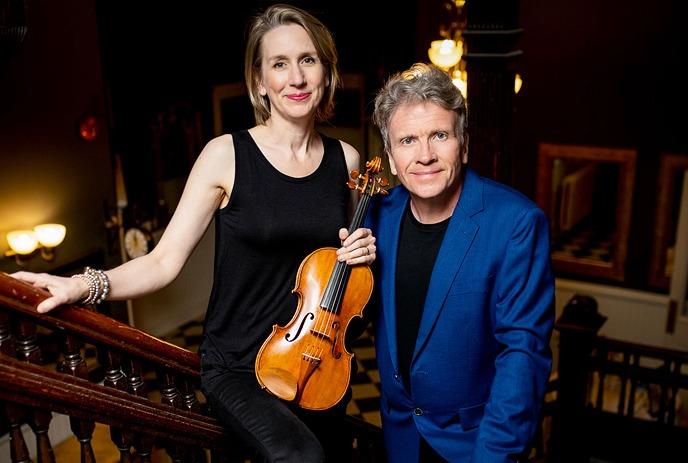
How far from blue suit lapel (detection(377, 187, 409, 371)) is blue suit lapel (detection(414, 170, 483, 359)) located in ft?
0.33

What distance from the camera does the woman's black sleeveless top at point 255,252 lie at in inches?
75.9

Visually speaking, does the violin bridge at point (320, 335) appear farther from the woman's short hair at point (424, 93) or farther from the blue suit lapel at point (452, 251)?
the woman's short hair at point (424, 93)

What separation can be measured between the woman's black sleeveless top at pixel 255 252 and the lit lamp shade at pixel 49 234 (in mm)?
4242

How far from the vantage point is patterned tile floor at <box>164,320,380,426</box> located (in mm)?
6477

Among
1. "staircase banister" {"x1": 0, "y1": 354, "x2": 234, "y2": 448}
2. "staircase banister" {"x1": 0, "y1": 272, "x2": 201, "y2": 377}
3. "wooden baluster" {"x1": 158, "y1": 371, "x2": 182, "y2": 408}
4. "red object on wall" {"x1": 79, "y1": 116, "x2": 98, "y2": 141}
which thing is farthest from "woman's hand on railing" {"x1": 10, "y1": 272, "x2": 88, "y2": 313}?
"red object on wall" {"x1": 79, "y1": 116, "x2": 98, "y2": 141}

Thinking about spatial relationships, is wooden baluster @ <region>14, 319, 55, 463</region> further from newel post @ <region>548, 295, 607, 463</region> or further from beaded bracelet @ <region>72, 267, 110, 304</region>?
newel post @ <region>548, 295, 607, 463</region>

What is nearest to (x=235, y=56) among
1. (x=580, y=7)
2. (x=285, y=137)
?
(x=580, y=7)

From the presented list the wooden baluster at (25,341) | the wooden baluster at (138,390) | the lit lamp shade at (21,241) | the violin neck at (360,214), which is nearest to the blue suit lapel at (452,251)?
the violin neck at (360,214)

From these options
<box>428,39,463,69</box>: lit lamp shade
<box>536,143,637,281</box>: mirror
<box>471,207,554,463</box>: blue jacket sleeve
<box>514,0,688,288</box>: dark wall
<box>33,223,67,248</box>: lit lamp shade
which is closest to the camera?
<box>471,207,554,463</box>: blue jacket sleeve

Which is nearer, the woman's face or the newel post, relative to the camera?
the woman's face

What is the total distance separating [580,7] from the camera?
282 inches

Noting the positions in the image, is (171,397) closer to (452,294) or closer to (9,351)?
(9,351)

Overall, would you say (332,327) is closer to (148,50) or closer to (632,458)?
(632,458)

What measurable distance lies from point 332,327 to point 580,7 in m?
6.49
